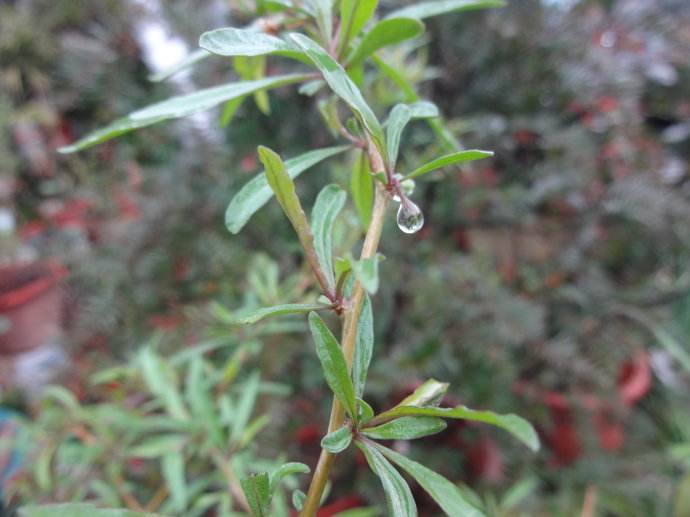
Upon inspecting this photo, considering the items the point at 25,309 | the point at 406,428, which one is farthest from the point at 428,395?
the point at 25,309

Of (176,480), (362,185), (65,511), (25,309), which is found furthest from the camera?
(25,309)

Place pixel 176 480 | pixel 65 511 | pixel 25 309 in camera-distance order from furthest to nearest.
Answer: pixel 25 309, pixel 176 480, pixel 65 511

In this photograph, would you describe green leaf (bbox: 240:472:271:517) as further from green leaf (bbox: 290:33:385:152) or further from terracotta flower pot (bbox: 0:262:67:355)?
terracotta flower pot (bbox: 0:262:67:355)

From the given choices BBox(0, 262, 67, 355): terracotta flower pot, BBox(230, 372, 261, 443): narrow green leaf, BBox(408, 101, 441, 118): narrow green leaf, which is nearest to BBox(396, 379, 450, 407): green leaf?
BBox(408, 101, 441, 118): narrow green leaf

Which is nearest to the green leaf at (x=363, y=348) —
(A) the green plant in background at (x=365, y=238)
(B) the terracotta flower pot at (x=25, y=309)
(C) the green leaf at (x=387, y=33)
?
(A) the green plant in background at (x=365, y=238)

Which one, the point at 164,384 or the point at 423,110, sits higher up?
the point at 423,110

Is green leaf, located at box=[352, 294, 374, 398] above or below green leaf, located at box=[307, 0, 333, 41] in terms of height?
below

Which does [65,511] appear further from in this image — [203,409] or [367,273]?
[203,409]
